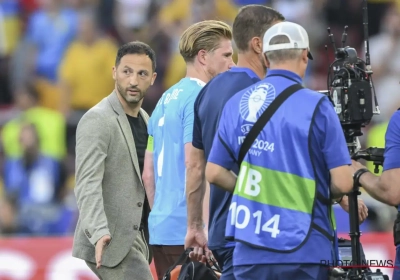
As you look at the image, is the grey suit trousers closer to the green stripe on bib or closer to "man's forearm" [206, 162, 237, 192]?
"man's forearm" [206, 162, 237, 192]

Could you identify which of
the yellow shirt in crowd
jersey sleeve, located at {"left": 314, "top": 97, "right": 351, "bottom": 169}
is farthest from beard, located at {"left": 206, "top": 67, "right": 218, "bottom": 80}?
the yellow shirt in crowd

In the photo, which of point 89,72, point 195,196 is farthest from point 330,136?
point 89,72

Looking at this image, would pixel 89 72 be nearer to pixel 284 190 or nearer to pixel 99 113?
pixel 99 113

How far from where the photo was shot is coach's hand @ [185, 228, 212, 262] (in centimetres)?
559

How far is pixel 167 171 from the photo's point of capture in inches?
242

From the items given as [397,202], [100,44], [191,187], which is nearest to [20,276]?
[100,44]

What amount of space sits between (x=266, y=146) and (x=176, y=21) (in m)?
8.76

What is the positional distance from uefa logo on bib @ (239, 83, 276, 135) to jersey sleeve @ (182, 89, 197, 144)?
1.11 metres

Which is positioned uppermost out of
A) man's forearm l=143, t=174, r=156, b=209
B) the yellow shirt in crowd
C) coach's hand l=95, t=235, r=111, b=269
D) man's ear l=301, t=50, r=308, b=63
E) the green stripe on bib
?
the yellow shirt in crowd

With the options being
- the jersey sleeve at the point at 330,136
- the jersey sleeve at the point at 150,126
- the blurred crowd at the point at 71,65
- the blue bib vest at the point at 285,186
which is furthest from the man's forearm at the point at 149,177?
the blurred crowd at the point at 71,65

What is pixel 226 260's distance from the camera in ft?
17.6

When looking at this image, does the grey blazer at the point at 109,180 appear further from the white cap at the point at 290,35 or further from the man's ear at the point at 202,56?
the white cap at the point at 290,35

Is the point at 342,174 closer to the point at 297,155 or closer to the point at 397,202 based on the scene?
the point at 297,155

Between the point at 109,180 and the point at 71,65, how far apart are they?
23.1 ft
